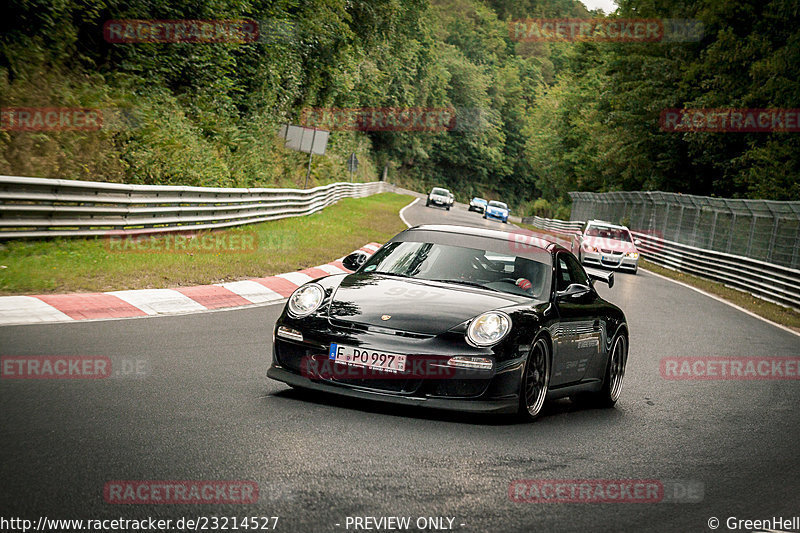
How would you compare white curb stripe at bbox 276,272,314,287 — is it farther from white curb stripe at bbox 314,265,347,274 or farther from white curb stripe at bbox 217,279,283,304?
white curb stripe at bbox 217,279,283,304

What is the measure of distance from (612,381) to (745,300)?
15982 mm

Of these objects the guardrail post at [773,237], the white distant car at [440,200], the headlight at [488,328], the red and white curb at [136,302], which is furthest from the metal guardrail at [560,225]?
the headlight at [488,328]

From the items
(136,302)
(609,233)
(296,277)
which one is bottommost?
(296,277)

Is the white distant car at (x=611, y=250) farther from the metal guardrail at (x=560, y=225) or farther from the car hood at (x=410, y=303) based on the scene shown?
the metal guardrail at (x=560, y=225)

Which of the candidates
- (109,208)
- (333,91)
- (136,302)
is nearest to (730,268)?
(109,208)

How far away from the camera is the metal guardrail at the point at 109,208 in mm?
12608

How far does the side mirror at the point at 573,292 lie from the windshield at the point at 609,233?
22454mm

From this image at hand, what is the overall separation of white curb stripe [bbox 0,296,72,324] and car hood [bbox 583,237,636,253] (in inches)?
Answer: 849

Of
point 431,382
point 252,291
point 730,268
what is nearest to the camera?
point 431,382

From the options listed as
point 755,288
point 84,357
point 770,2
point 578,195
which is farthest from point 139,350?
point 578,195

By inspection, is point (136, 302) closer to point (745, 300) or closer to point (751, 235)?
point (745, 300)

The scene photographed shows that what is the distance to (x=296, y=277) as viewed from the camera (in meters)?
16.0

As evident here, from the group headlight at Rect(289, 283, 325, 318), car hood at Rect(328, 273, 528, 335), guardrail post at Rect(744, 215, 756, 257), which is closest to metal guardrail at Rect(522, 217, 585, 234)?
guardrail post at Rect(744, 215, 756, 257)

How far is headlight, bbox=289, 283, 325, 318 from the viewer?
→ 6.53 meters
